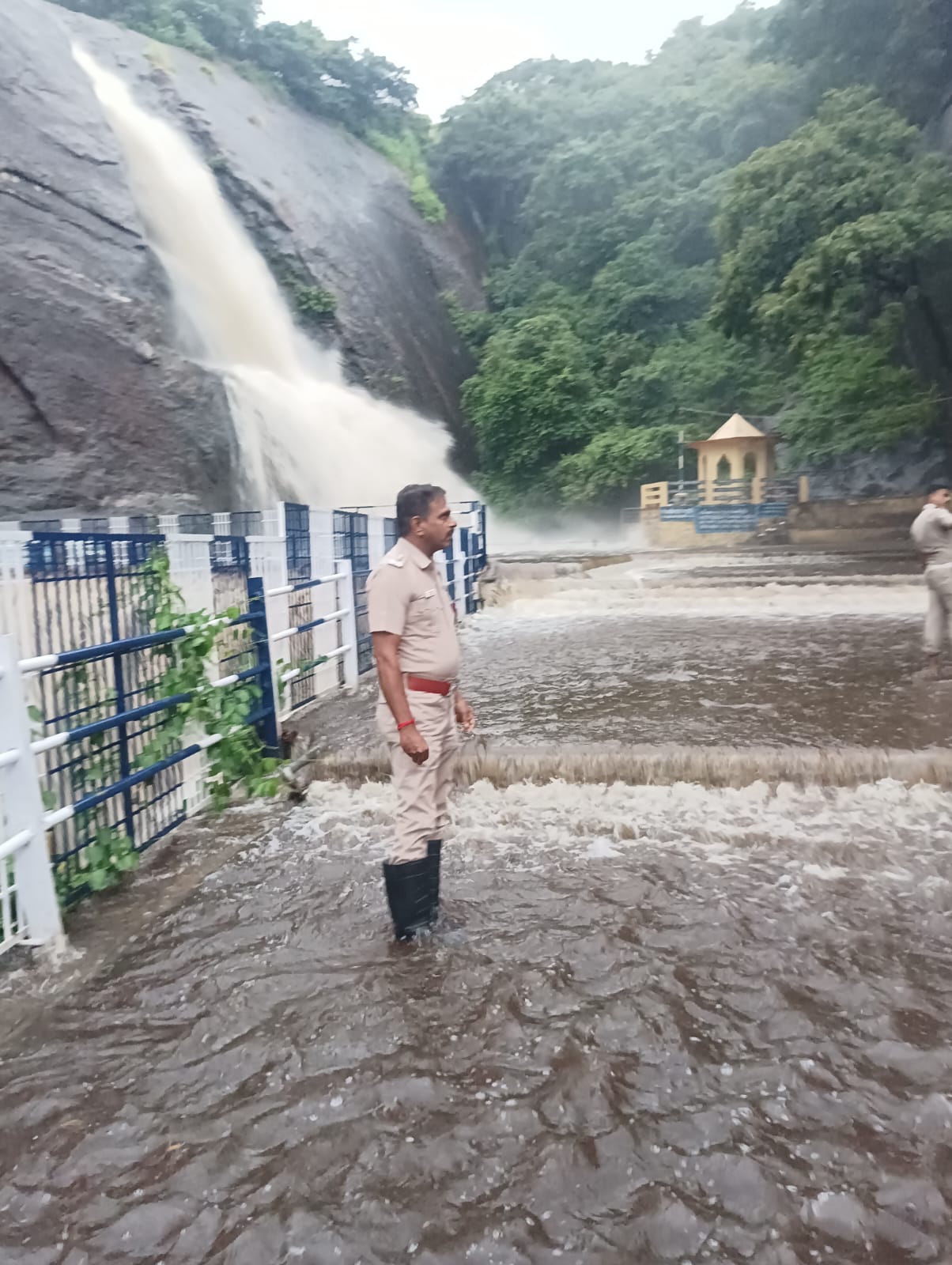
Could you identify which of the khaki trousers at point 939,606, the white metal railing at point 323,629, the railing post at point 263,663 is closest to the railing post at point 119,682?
the railing post at point 263,663

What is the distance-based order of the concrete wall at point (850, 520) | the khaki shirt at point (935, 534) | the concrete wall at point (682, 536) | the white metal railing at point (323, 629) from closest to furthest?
the white metal railing at point (323, 629) < the khaki shirt at point (935, 534) < the concrete wall at point (850, 520) < the concrete wall at point (682, 536)

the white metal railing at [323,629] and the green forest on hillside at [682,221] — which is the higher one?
the green forest on hillside at [682,221]

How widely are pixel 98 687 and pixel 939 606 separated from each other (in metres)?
6.67

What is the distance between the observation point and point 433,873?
11.9 feet

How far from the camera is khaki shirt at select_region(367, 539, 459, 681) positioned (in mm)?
3354

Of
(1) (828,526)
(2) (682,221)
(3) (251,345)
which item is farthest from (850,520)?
(3) (251,345)

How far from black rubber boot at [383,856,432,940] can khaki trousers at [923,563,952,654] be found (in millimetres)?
5820

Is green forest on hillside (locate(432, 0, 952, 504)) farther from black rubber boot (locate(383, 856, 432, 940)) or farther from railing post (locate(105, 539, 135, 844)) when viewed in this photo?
black rubber boot (locate(383, 856, 432, 940))

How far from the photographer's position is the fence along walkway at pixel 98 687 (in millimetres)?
3463

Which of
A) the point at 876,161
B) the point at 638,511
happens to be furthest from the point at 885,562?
the point at 638,511

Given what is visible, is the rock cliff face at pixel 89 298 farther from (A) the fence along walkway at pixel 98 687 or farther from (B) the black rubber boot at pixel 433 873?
(B) the black rubber boot at pixel 433 873

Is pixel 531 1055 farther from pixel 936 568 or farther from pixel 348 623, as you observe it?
pixel 936 568

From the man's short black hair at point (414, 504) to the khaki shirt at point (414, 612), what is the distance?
0.07m

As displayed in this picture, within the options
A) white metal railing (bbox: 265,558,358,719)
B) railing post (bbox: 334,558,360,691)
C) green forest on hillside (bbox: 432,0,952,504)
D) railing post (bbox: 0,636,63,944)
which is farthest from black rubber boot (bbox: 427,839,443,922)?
green forest on hillside (bbox: 432,0,952,504)
